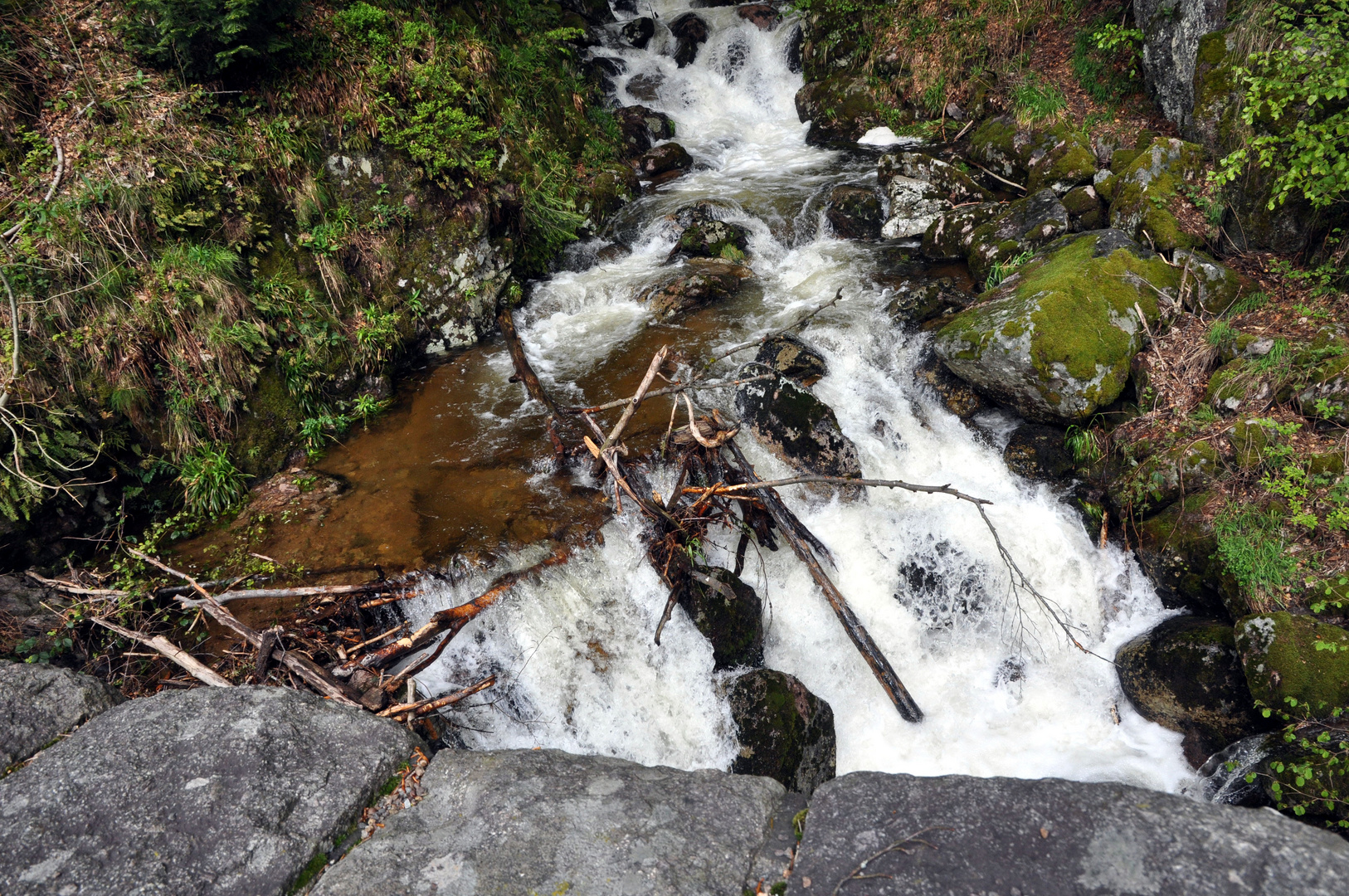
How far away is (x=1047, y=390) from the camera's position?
5723 millimetres

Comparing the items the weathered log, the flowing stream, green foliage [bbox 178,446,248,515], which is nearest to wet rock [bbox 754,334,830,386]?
the flowing stream

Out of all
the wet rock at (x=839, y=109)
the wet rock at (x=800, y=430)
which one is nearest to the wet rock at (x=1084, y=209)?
the wet rock at (x=800, y=430)

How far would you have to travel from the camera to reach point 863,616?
5.25 m

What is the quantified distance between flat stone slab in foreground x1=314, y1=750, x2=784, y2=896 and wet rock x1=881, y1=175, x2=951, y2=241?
27.1 ft

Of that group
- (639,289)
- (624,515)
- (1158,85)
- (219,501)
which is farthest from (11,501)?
(1158,85)

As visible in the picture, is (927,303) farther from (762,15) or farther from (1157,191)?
(762,15)

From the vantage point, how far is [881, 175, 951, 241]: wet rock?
28.6 ft

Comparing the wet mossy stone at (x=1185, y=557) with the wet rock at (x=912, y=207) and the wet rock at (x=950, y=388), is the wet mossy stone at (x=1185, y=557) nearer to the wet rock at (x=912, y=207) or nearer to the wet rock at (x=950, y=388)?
the wet rock at (x=950, y=388)

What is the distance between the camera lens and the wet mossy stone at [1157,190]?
6.43 meters

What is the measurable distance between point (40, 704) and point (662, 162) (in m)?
10.9

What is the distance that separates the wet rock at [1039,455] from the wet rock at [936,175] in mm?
4443

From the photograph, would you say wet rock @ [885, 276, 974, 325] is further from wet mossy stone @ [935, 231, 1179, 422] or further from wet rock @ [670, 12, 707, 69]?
wet rock @ [670, 12, 707, 69]

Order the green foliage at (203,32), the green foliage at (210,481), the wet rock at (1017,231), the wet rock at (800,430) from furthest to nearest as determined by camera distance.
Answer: the wet rock at (1017,231), the green foliage at (203,32), the wet rock at (800,430), the green foliage at (210,481)

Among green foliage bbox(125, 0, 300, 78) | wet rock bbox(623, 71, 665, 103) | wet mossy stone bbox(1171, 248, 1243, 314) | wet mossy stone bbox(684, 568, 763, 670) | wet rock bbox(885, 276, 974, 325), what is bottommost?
wet mossy stone bbox(684, 568, 763, 670)
